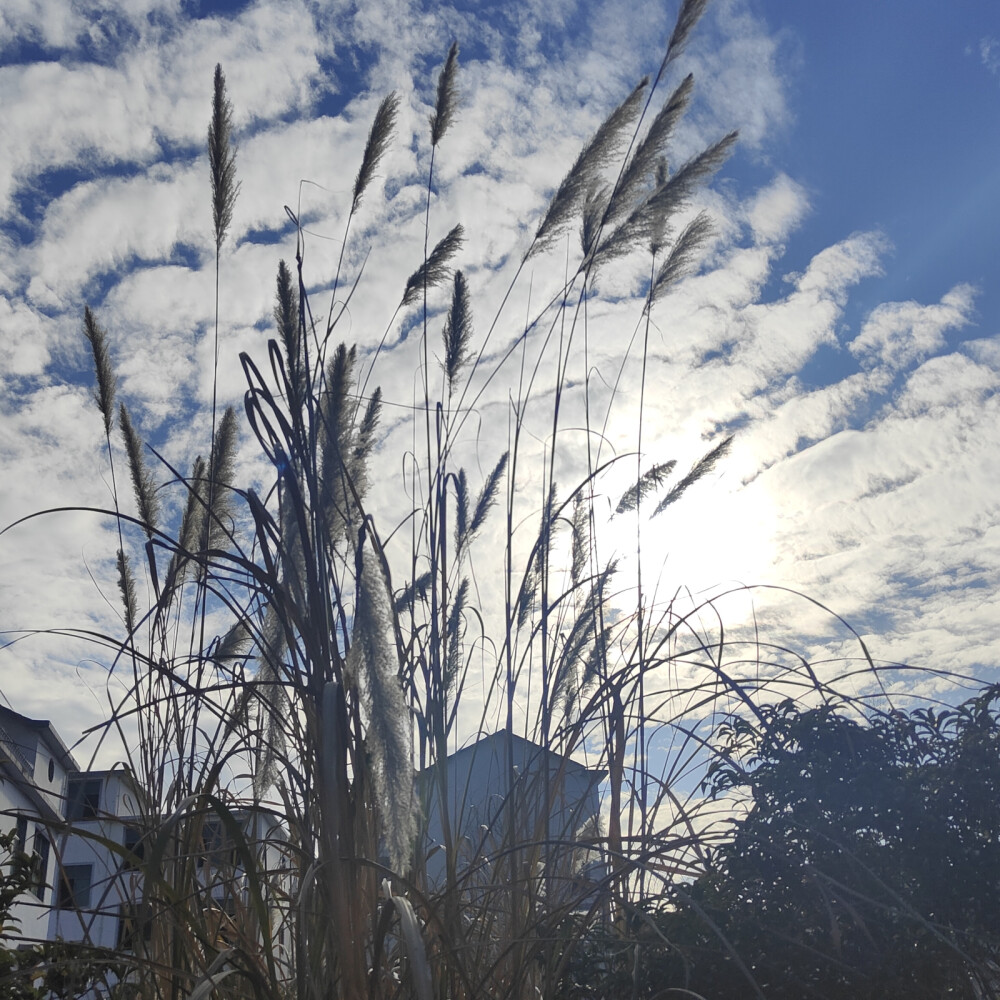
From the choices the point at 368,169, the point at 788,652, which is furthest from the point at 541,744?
the point at 368,169

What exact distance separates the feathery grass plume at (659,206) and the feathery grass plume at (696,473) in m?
0.75

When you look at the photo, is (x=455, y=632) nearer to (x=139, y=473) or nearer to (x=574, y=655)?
(x=574, y=655)

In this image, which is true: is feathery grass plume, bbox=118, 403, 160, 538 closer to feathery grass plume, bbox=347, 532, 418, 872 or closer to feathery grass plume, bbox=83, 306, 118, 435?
feathery grass plume, bbox=83, 306, 118, 435

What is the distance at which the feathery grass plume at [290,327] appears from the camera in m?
1.46

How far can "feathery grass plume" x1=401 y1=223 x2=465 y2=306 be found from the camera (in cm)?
204

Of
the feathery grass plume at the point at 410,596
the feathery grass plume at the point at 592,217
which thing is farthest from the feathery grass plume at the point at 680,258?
the feathery grass plume at the point at 410,596

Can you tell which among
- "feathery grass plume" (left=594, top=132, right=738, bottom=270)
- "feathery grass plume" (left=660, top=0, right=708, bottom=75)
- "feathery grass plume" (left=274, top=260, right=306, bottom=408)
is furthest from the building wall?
"feathery grass plume" (left=660, top=0, right=708, bottom=75)

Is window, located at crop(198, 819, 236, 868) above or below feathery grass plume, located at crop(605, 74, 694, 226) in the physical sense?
below

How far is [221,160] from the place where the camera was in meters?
2.10

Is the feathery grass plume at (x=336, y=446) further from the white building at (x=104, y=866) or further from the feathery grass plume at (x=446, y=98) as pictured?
the feathery grass plume at (x=446, y=98)

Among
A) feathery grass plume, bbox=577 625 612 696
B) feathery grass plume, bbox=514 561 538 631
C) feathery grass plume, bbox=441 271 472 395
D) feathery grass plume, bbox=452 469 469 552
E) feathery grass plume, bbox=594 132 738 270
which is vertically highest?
feathery grass plume, bbox=594 132 738 270

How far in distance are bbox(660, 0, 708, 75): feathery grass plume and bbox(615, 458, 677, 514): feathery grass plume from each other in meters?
1.11

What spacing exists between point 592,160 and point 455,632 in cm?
117

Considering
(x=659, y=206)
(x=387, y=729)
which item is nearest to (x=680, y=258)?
(x=659, y=206)
